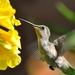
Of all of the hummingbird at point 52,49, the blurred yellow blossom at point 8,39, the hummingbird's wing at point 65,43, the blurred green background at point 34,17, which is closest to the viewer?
the blurred yellow blossom at point 8,39

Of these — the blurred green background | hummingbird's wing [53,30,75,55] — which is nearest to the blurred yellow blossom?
hummingbird's wing [53,30,75,55]

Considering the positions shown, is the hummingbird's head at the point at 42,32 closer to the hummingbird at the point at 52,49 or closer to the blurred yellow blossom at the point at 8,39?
the hummingbird at the point at 52,49

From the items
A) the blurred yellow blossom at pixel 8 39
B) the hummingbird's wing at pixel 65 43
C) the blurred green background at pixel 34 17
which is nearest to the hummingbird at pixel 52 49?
the hummingbird's wing at pixel 65 43

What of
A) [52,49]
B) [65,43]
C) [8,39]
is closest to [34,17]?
[52,49]

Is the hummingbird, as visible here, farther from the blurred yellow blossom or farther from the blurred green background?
the blurred green background

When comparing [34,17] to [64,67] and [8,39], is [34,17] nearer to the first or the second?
[64,67]

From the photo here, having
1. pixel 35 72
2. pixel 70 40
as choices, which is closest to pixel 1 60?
pixel 70 40
